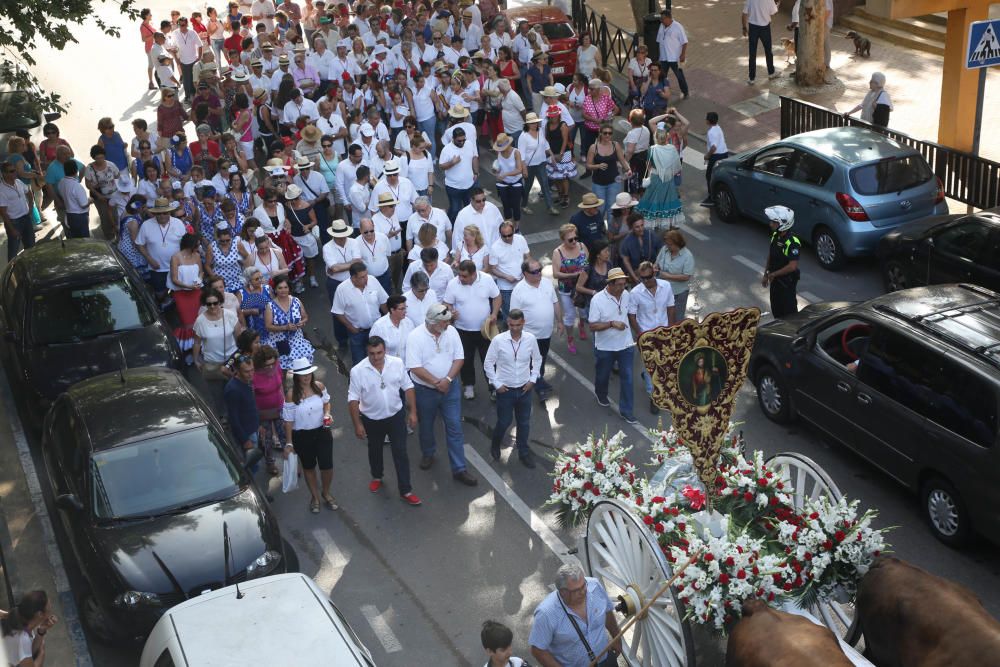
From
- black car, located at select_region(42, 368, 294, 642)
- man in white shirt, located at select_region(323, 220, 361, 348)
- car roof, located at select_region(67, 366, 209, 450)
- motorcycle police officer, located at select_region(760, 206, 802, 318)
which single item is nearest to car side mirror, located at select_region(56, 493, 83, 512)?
black car, located at select_region(42, 368, 294, 642)

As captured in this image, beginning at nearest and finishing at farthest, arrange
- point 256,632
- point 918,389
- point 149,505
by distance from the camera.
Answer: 1. point 256,632
2. point 149,505
3. point 918,389

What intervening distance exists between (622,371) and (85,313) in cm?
586

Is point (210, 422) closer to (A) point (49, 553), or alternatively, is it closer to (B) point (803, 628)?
(A) point (49, 553)

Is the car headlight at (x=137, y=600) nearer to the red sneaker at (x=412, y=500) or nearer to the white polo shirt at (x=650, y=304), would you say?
the red sneaker at (x=412, y=500)

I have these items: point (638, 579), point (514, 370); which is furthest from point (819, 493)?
point (514, 370)

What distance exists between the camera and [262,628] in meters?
7.29

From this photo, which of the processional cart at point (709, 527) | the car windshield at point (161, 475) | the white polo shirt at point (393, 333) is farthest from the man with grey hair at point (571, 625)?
the white polo shirt at point (393, 333)

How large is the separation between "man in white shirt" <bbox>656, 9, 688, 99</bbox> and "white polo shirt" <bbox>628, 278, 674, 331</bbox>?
1109cm

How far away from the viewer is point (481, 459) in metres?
11.8

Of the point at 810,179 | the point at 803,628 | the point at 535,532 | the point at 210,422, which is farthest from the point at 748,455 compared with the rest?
the point at 810,179

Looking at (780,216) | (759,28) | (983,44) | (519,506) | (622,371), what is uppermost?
(983,44)

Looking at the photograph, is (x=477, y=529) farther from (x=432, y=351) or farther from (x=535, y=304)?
(x=535, y=304)

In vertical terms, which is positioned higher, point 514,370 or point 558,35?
point 558,35

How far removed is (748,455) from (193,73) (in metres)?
19.0
